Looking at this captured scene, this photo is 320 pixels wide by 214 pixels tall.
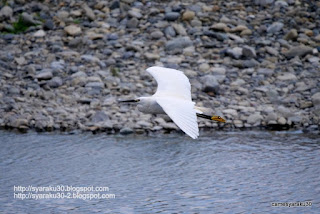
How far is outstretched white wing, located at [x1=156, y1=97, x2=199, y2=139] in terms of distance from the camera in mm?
8094

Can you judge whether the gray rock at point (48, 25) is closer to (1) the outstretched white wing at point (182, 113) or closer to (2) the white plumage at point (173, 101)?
(2) the white plumage at point (173, 101)

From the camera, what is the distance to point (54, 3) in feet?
60.4

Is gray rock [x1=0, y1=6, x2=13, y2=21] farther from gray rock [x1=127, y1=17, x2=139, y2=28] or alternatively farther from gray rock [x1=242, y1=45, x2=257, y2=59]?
gray rock [x1=242, y1=45, x2=257, y2=59]

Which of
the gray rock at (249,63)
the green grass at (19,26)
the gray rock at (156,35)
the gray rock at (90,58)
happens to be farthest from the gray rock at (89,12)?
the gray rock at (249,63)

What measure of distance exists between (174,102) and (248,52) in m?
6.58

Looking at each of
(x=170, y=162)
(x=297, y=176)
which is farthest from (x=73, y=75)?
(x=297, y=176)

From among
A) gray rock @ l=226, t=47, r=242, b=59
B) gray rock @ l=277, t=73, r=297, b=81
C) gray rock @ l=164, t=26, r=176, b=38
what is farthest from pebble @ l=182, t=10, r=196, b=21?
gray rock @ l=277, t=73, r=297, b=81

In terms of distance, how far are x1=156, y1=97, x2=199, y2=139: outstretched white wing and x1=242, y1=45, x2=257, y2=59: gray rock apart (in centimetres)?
620

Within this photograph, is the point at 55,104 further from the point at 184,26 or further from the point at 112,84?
the point at 184,26

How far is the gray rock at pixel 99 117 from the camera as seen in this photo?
43.4 ft

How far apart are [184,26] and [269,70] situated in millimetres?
3081

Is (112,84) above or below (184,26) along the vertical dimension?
below

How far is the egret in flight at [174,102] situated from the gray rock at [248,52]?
4710mm

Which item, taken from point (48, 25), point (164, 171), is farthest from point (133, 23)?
point (164, 171)
